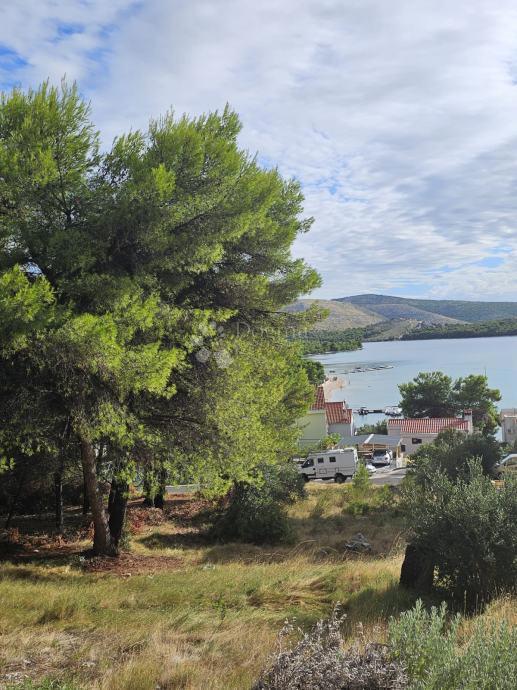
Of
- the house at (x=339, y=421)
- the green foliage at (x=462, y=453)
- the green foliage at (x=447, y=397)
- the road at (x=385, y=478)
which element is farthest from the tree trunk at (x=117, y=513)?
the green foliage at (x=447, y=397)

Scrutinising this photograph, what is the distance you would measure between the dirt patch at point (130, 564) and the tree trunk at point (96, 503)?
0.90 ft

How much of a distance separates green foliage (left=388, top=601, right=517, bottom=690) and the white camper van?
31.2 metres

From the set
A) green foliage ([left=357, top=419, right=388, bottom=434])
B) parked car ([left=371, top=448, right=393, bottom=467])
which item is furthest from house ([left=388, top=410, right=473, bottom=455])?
parked car ([left=371, top=448, right=393, bottom=467])

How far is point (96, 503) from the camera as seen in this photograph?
12.0m

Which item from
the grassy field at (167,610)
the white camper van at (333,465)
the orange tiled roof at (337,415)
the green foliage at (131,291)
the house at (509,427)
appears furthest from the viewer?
the house at (509,427)

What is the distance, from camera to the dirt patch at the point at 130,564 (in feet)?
37.6

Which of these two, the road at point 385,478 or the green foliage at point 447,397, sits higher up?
the green foliage at point 447,397

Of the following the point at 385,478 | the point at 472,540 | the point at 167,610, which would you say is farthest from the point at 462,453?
the point at 385,478

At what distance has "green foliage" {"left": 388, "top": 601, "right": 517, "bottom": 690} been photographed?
351cm

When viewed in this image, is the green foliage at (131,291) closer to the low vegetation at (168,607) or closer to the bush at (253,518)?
the low vegetation at (168,607)

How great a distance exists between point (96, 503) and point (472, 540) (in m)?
7.84

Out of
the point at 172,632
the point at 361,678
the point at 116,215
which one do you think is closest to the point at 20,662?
the point at 172,632

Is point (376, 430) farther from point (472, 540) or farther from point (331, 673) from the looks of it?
point (331, 673)

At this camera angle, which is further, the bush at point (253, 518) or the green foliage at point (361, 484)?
the green foliage at point (361, 484)
